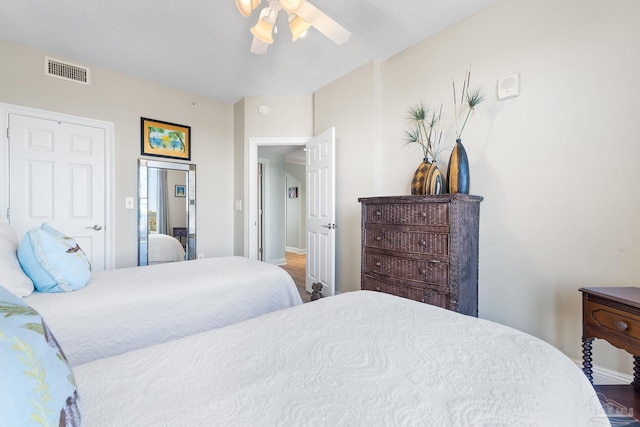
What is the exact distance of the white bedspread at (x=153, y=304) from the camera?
123 centimetres

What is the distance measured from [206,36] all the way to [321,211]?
2012 mm

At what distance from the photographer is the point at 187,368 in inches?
27.7

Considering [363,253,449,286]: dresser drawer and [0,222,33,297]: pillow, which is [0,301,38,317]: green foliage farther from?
[363,253,449,286]: dresser drawer

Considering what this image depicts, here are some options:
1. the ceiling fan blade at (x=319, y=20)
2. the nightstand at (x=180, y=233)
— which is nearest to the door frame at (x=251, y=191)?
the nightstand at (x=180, y=233)

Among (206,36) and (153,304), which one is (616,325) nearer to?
(153,304)

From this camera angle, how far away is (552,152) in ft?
6.24

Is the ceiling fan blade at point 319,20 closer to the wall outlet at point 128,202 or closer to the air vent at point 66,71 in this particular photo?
the air vent at point 66,71

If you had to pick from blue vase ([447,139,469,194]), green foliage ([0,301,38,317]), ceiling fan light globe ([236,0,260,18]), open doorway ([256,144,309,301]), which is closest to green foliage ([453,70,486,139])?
blue vase ([447,139,469,194])

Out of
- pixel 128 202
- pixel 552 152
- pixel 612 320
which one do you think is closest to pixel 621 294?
pixel 612 320

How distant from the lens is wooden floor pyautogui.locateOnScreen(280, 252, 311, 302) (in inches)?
147

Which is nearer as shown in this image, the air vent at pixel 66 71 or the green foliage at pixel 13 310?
the green foliage at pixel 13 310

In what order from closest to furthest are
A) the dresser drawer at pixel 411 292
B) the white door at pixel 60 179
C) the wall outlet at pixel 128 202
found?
the dresser drawer at pixel 411 292 < the white door at pixel 60 179 < the wall outlet at pixel 128 202

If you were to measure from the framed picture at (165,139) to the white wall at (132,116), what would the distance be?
0.07 meters

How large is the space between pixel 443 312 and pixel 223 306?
114cm
